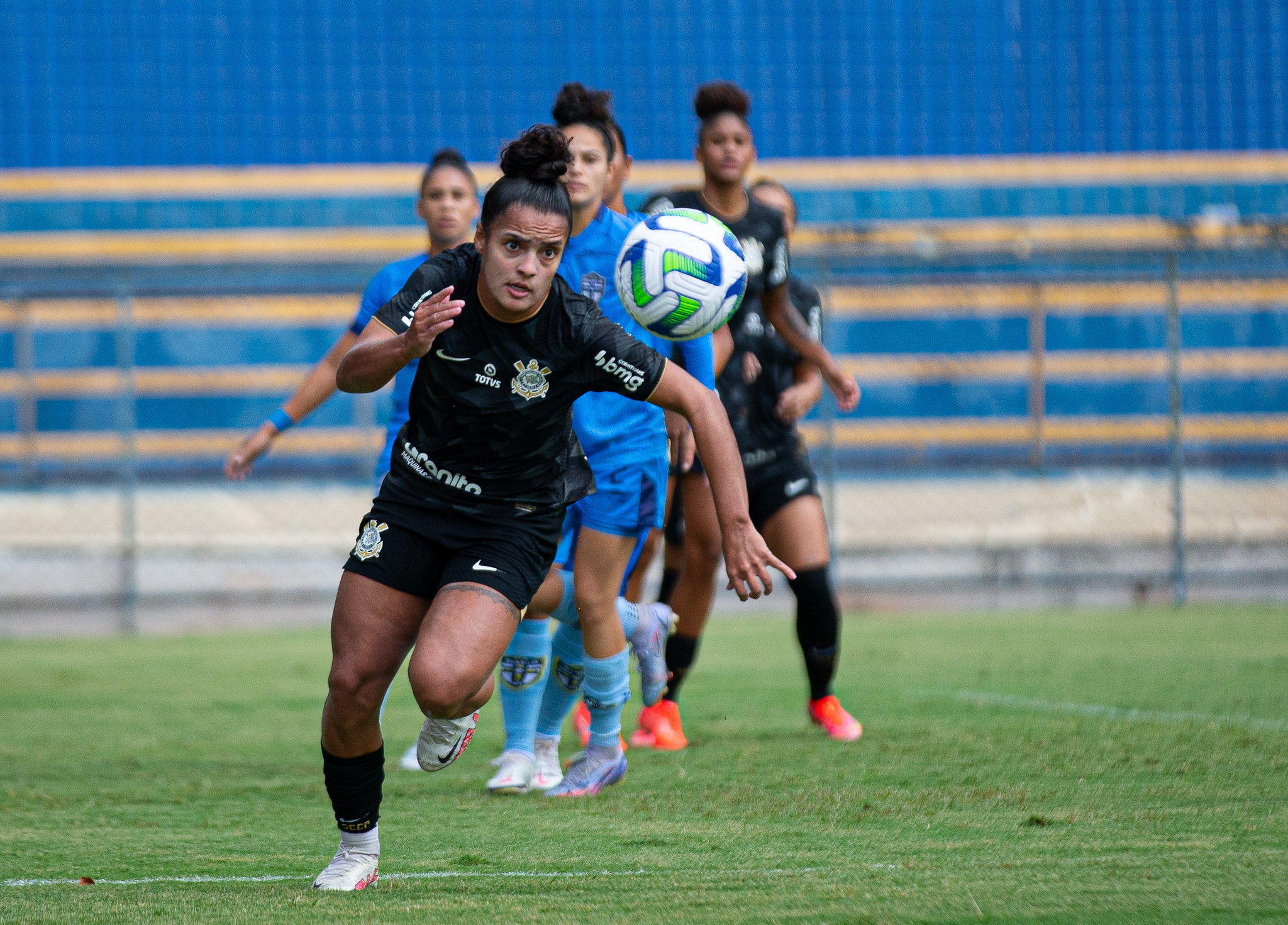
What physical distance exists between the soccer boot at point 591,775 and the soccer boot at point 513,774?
94 millimetres

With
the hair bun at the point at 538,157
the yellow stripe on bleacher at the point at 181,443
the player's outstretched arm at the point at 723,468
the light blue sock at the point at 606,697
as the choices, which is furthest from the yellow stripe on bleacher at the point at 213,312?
the player's outstretched arm at the point at 723,468

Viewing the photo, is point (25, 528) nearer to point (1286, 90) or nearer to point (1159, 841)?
point (1159, 841)

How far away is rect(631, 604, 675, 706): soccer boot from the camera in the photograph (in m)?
5.31

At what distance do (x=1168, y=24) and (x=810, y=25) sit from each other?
3.95m

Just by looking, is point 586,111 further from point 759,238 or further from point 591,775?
point 591,775

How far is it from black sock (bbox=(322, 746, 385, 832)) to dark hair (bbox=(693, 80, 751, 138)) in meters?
3.14

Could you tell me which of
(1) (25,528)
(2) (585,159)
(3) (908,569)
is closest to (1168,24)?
(3) (908,569)

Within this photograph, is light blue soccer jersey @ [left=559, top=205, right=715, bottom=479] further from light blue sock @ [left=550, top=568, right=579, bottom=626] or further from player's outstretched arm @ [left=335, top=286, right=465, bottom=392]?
player's outstretched arm @ [left=335, top=286, right=465, bottom=392]

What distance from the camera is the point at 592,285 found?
4887mm

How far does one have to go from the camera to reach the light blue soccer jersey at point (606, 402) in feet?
16.1

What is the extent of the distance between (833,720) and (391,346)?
9.63 feet

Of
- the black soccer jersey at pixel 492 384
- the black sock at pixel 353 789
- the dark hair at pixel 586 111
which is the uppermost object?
the dark hair at pixel 586 111

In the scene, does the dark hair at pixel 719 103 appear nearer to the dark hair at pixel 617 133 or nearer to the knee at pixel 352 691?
the dark hair at pixel 617 133

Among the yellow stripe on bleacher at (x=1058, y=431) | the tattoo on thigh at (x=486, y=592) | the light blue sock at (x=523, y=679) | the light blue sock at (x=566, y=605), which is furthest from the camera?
the yellow stripe on bleacher at (x=1058, y=431)
